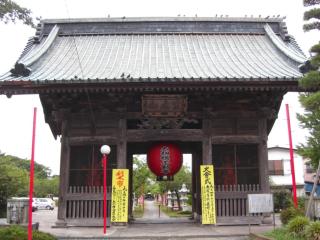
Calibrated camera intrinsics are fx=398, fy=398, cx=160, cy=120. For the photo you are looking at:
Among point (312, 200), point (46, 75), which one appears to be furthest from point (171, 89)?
point (312, 200)

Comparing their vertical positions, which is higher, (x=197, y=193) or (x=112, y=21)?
(x=112, y=21)

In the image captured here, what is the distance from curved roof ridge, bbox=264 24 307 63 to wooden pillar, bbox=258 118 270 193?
296 centimetres

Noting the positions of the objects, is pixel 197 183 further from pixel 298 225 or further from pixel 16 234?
pixel 16 234

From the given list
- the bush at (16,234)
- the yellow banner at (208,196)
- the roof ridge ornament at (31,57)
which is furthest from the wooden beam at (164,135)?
the bush at (16,234)

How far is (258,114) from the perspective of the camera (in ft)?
48.8

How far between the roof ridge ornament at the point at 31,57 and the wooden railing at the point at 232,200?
800 centimetres

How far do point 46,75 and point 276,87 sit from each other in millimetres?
8028

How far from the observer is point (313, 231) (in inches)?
353

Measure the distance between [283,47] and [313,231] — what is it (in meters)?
9.96

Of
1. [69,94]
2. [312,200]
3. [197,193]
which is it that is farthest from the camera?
[197,193]

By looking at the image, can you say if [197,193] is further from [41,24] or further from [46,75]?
[41,24]

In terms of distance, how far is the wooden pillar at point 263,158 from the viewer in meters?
14.4

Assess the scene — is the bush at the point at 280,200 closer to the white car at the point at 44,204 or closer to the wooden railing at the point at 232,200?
the wooden railing at the point at 232,200

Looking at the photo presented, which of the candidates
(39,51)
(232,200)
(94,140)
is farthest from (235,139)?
(39,51)
